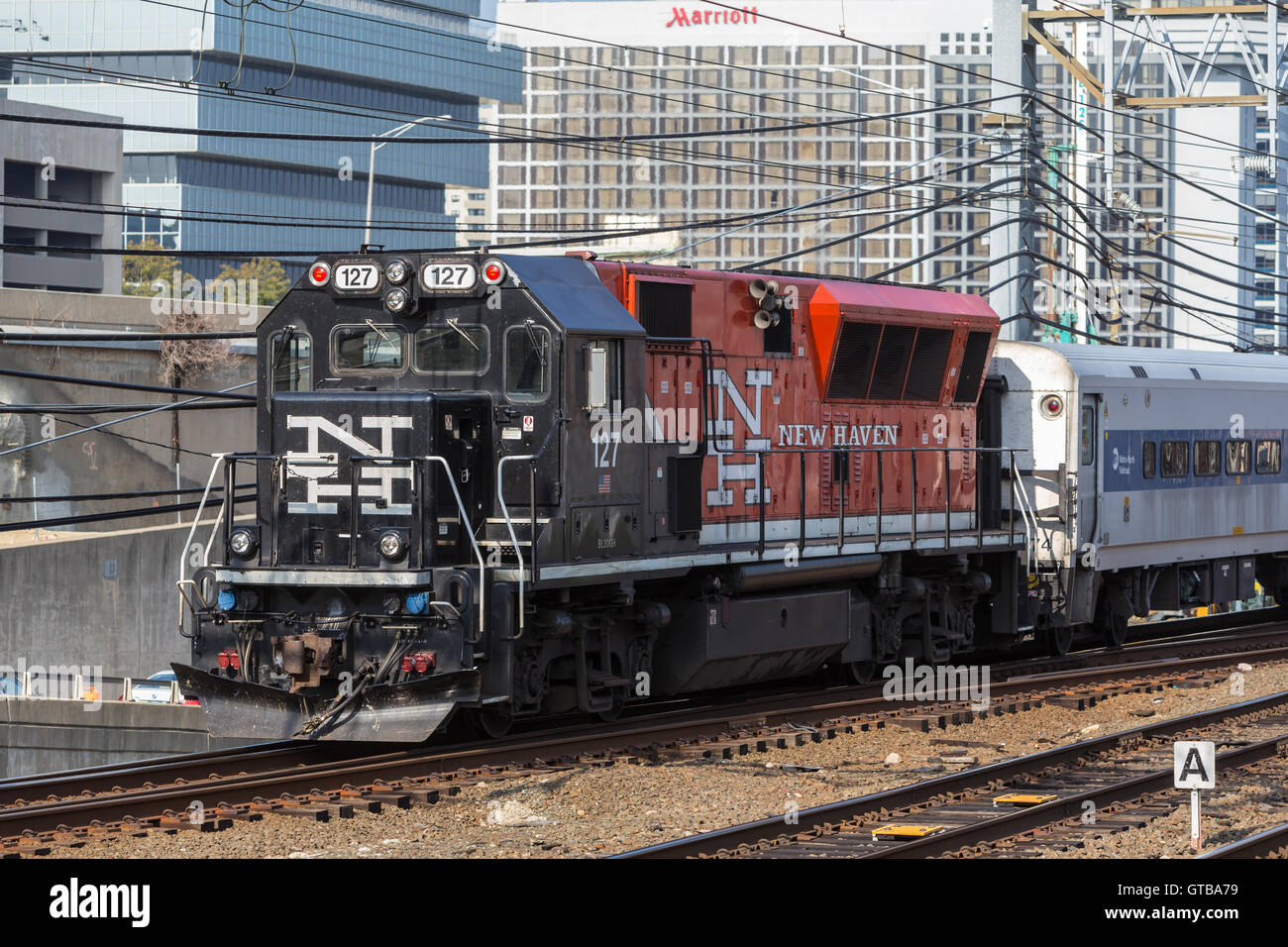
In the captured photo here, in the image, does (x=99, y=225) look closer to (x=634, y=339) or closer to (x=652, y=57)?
(x=634, y=339)

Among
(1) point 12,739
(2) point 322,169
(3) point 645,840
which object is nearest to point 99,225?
(2) point 322,169

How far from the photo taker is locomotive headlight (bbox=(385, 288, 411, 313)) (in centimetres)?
1340

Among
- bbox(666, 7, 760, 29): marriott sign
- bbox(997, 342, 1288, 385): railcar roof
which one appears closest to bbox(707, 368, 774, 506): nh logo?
bbox(997, 342, 1288, 385): railcar roof

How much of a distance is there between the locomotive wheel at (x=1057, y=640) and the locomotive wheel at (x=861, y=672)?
4.21 metres

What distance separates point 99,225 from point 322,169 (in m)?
35.6

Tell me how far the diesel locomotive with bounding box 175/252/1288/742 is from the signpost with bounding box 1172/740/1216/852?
5041 mm

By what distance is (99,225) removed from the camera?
252 ft

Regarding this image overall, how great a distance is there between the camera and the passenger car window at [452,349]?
13328 mm

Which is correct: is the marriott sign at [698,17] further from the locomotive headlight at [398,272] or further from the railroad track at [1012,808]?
the railroad track at [1012,808]

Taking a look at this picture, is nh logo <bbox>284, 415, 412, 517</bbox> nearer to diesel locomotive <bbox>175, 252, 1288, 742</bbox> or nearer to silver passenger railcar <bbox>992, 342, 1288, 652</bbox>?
diesel locomotive <bbox>175, 252, 1288, 742</bbox>

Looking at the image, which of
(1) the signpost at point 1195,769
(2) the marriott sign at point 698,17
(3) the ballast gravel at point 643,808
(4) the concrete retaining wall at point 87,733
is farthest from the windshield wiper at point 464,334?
(2) the marriott sign at point 698,17

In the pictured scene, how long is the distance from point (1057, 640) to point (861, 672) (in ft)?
14.4

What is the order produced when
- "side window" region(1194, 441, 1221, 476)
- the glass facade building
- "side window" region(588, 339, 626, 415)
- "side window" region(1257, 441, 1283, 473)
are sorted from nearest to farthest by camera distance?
"side window" region(588, 339, 626, 415)
"side window" region(1194, 441, 1221, 476)
"side window" region(1257, 441, 1283, 473)
the glass facade building
